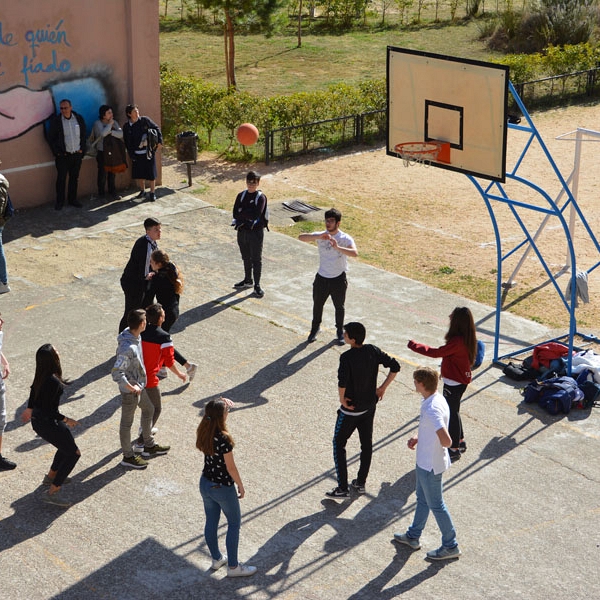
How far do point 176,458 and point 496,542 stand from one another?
299 centimetres

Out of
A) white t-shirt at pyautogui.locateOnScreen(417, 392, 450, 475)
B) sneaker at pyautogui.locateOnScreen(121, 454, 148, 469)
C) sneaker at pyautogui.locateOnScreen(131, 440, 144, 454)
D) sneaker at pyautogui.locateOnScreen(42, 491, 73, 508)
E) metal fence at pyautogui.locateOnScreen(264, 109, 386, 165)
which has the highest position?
metal fence at pyautogui.locateOnScreen(264, 109, 386, 165)

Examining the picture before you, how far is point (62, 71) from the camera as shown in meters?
15.6

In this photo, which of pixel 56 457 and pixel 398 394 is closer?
pixel 56 457

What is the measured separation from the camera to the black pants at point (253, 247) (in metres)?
12.6

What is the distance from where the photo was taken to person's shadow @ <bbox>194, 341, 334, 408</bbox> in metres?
10.1

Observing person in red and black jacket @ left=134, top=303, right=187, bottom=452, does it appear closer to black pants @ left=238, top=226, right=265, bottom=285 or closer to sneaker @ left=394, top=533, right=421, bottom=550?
sneaker @ left=394, top=533, right=421, bottom=550

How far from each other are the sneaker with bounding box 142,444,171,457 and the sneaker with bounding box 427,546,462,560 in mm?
2735

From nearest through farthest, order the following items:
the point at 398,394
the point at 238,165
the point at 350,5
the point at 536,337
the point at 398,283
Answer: the point at 398,394, the point at 536,337, the point at 398,283, the point at 238,165, the point at 350,5

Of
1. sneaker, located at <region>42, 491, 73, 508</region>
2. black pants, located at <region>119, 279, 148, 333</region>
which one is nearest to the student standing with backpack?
black pants, located at <region>119, 279, 148, 333</region>

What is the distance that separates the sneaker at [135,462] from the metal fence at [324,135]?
11.0 meters

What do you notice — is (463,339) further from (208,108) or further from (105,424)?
(208,108)

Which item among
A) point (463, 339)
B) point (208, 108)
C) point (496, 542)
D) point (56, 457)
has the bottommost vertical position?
point (496, 542)

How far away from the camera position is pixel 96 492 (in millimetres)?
8375

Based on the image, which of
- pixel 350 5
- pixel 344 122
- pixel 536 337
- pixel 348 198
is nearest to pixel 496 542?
pixel 536 337
